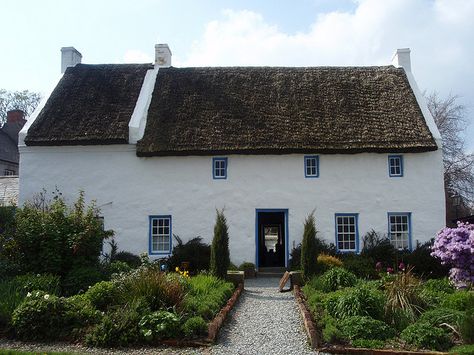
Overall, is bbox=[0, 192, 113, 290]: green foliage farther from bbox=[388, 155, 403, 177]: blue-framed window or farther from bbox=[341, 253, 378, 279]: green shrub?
bbox=[388, 155, 403, 177]: blue-framed window

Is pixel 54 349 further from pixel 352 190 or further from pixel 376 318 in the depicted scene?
pixel 352 190

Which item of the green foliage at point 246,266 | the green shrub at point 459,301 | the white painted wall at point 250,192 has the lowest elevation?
the green shrub at point 459,301

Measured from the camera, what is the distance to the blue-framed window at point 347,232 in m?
17.8

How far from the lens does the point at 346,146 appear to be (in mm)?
17594

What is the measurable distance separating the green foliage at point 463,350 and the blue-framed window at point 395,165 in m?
10.8

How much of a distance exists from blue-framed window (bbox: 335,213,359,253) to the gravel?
230 inches

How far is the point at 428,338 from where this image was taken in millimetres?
8008

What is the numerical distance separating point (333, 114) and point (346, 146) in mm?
2012

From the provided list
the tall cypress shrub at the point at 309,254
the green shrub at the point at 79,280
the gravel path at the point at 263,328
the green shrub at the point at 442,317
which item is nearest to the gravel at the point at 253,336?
the gravel path at the point at 263,328

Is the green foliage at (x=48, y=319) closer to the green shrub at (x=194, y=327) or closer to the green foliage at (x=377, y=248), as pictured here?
the green shrub at (x=194, y=327)

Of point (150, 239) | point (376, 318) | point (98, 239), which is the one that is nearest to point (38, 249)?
point (98, 239)

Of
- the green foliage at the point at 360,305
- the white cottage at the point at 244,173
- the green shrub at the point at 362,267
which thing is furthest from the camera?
the white cottage at the point at 244,173

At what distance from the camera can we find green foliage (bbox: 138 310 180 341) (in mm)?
8156

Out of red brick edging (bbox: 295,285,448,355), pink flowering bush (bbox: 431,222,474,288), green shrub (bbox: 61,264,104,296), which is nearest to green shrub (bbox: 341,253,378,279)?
pink flowering bush (bbox: 431,222,474,288)
